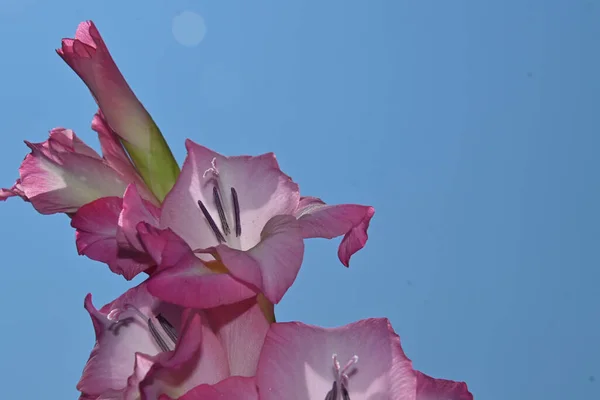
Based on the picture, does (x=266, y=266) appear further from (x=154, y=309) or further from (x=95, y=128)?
(x=95, y=128)

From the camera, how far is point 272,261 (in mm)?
581

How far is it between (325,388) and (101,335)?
23 cm

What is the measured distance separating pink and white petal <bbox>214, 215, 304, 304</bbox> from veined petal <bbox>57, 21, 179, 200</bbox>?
0.55ft

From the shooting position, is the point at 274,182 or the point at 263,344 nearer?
the point at 263,344

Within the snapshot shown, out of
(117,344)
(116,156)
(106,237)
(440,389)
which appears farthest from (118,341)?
(440,389)

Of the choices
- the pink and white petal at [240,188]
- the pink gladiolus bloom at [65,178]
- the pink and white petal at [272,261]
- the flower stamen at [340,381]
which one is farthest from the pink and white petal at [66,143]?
the flower stamen at [340,381]

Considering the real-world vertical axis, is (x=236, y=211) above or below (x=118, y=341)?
above

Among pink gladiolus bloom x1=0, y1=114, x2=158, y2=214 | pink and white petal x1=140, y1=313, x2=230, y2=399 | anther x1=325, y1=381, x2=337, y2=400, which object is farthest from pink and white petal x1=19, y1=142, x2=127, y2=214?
anther x1=325, y1=381, x2=337, y2=400

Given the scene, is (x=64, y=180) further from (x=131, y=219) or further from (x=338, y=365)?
(x=338, y=365)

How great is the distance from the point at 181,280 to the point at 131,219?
74mm

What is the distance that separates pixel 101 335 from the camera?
65 cm

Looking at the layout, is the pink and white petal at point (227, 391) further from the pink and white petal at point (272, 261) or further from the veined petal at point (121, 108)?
the veined petal at point (121, 108)

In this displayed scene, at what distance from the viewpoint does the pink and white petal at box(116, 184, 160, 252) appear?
57 centimetres

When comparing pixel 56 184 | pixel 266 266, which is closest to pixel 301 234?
pixel 266 266
